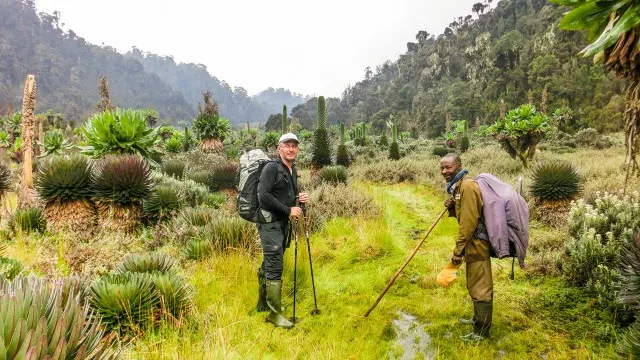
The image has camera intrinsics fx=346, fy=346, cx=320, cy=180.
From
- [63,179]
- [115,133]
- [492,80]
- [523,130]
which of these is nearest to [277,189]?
[63,179]

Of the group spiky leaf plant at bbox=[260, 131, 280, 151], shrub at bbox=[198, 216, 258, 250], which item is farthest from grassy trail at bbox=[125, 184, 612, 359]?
spiky leaf plant at bbox=[260, 131, 280, 151]

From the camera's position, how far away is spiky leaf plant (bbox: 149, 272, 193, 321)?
355cm

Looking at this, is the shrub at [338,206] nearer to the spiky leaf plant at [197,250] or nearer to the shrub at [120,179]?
the spiky leaf plant at [197,250]

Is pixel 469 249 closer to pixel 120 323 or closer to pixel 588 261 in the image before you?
pixel 588 261

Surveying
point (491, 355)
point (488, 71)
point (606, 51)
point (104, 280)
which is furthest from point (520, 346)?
point (488, 71)

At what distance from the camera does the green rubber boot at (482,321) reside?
11.3 feet

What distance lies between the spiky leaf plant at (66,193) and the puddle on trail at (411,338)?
5.94 metres

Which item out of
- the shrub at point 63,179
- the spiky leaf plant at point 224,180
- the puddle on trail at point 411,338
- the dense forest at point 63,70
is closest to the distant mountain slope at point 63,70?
the dense forest at point 63,70

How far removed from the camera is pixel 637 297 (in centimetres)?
302

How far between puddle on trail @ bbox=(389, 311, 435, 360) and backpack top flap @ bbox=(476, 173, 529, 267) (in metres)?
1.18

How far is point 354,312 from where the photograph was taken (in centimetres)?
424

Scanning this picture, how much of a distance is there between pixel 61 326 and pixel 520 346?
3749mm

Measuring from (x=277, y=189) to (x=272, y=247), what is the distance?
0.66 meters

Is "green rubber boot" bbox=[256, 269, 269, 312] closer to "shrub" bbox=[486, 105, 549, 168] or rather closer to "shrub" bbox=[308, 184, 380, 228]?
"shrub" bbox=[308, 184, 380, 228]
